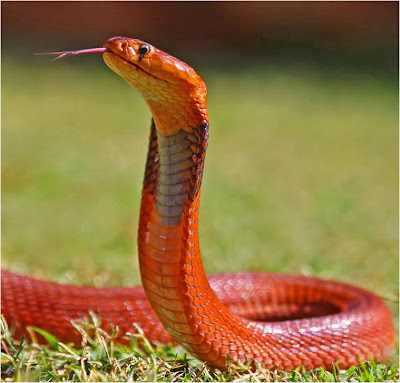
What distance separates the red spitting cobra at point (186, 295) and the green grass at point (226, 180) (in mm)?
145

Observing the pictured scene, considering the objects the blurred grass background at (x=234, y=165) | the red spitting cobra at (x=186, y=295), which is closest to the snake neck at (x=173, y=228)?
the red spitting cobra at (x=186, y=295)

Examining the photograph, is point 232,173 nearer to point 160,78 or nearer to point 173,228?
point 173,228

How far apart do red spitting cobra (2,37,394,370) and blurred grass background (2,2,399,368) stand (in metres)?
0.67

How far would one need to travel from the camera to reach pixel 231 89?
40.3 ft

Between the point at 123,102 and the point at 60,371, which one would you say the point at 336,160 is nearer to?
the point at 123,102

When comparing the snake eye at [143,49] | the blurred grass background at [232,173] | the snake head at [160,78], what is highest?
the snake eye at [143,49]

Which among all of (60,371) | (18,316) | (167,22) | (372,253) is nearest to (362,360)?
(60,371)

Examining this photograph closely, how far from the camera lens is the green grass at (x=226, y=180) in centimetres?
480

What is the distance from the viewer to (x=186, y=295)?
2717mm

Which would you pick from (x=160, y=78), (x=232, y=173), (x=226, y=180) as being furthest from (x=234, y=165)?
(x=160, y=78)

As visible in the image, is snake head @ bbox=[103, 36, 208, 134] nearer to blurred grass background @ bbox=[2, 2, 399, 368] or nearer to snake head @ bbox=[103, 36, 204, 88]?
snake head @ bbox=[103, 36, 204, 88]

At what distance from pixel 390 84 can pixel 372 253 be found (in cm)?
806

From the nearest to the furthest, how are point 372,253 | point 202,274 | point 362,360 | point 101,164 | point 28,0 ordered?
point 202,274
point 362,360
point 372,253
point 101,164
point 28,0

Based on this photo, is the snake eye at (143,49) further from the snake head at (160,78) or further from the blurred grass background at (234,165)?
the blurred grass background at (234,165)
